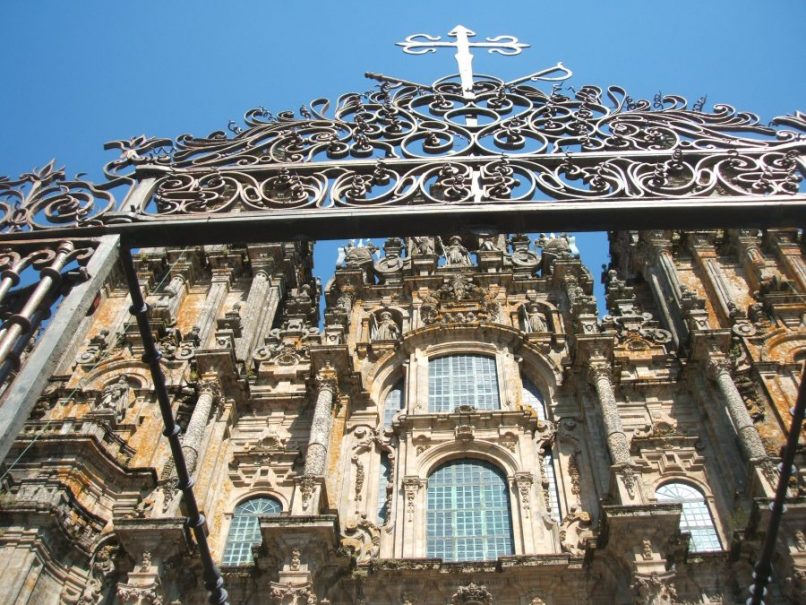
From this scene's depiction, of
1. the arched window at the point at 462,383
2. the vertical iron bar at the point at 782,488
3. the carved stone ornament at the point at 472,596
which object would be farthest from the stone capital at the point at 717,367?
the vertical iron bar at the point at 782,488

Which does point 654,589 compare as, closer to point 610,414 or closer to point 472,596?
point 472,596

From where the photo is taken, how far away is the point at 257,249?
23094 mm

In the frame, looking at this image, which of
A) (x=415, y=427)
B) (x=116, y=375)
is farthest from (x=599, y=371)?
(x=116, y=375)

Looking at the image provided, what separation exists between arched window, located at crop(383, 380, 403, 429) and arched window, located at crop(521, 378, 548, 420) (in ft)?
8.63

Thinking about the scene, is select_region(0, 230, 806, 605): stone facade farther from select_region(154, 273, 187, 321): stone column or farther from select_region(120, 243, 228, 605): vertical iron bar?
select_region(120, 243, 228, 605): vertical iron bar

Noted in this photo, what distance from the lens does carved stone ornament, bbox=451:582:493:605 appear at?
41.5 ft

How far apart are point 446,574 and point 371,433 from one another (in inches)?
174

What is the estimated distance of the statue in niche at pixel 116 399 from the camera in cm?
1662

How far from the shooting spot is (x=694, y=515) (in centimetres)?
1467

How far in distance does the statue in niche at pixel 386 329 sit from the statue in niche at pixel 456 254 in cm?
290

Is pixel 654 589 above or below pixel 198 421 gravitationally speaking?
below

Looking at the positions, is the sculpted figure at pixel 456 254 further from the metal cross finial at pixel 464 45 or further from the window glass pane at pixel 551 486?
the metal cross finial at pixel 464 45

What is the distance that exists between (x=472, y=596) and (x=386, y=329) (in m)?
8.67

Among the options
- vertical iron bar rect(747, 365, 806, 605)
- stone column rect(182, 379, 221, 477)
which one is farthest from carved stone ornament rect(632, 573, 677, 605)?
stone column rect(182, 379, 221, 477)
